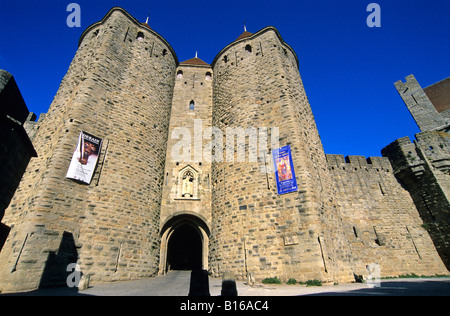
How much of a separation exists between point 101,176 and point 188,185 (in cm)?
408

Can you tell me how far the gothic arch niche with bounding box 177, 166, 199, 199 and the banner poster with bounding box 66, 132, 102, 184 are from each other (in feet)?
13.4

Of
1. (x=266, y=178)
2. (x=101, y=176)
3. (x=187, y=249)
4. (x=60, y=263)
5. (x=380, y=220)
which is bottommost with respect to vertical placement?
(x=60, y=263)

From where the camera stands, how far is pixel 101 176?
841 cm

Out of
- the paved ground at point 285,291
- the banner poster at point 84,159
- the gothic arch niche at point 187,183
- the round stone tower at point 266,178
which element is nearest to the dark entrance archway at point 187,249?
the gothic arch niche at point 187,183

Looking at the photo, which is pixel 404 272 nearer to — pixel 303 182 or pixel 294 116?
pixel 303 182

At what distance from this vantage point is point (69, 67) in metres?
11.8

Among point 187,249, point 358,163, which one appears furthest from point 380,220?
point 187,249

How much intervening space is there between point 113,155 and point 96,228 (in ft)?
9.71

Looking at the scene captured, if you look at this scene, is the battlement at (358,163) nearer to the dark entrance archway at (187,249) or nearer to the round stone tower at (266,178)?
the round stone tower at (266,178)

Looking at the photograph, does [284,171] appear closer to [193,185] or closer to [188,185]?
[193,185]

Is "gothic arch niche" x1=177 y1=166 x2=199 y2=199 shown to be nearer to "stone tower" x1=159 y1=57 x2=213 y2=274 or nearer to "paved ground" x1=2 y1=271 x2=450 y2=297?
"stone tower" x1=159 y1=57 x2=213 y2=274

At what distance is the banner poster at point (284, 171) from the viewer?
8141mm

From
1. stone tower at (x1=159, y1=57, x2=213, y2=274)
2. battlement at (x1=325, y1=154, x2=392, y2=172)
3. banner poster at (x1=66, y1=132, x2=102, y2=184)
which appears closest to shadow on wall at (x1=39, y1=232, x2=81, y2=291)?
banner poster at (x1=66, y1=132, x2=102, y2=184)

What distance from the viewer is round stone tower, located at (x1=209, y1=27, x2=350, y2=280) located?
7.29m
